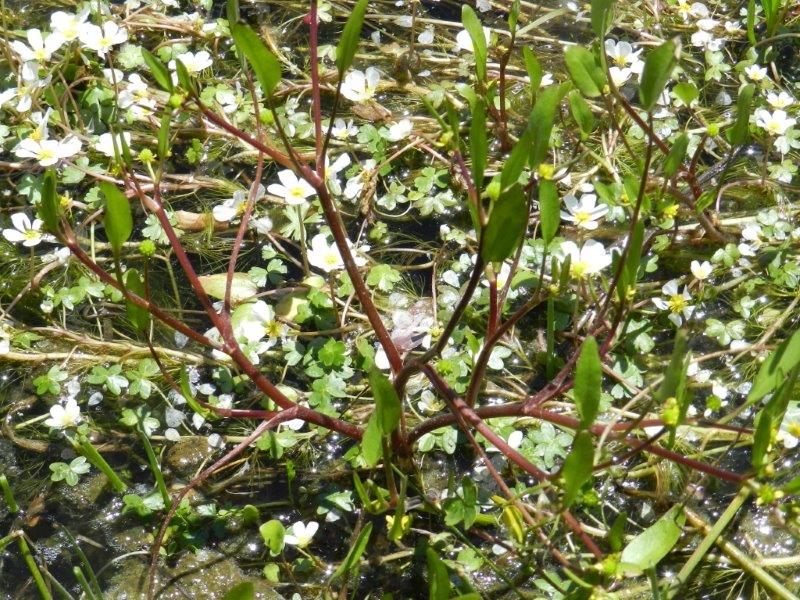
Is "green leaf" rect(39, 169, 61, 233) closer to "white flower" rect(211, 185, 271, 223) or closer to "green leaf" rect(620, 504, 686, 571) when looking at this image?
"white flower" rect(211, 185, 271, 223)

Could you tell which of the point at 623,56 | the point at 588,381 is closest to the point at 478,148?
the point at 588,381

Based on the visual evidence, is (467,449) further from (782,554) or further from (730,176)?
(730,176)

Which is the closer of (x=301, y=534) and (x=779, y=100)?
(x=301, y=534)

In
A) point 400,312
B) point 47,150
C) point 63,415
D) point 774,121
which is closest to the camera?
point 63,415

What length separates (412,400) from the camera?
2553 millimetres

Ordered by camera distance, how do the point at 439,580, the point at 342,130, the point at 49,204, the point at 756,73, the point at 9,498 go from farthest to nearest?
the point at 756,73, the point at 342,130, the point at 9,498, the point at 49,204, the point at 439,580

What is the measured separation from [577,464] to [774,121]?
195cm

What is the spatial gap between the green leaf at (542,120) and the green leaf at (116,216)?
89 cm

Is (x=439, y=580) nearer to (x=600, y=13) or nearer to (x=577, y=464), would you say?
(x=577, y=464)

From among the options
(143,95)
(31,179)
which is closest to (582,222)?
(143,95)

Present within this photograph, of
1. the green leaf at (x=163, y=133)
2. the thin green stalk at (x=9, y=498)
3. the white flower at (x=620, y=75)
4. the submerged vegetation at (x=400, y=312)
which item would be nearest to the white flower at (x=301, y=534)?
the submerged vegetation at (x=400, y=312)

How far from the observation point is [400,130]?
9.86 feet

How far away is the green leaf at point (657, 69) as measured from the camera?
60.2 inches

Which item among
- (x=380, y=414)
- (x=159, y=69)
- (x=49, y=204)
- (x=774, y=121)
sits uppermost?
(x=159, y=69)
